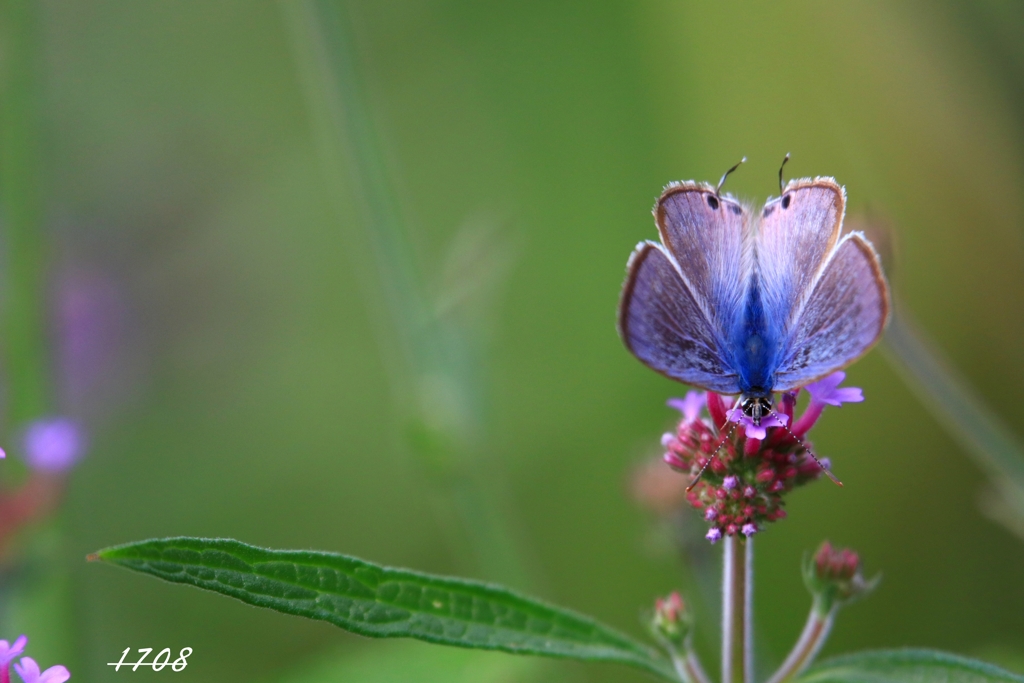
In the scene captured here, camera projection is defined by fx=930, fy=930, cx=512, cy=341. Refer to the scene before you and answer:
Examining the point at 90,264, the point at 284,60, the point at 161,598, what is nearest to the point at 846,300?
the point at 161,598

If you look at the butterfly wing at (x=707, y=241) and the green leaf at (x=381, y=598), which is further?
the butterfly wing at (x=707, y=241)

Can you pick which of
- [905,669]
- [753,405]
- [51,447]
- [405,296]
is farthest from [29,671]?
[405,296]

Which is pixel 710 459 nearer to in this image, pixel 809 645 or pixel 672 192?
pixel 809 645

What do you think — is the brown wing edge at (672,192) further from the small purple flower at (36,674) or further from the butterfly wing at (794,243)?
the small purple flower at (36,674)

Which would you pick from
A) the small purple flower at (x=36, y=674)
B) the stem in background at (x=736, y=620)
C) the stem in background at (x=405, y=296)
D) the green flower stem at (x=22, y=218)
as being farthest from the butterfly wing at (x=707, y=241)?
the green flower stem at (x=22, y=218)

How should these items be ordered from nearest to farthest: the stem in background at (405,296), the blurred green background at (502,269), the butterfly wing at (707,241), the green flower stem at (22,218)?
the butterfly wing at (707,241) < the green flower stem at (22,218) < the stem in background at (405,296) < the blurred green background at (502,269)

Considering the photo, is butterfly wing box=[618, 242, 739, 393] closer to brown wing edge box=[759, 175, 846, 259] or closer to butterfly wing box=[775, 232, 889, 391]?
butterfly wing box=[775, 232, 889, 391]

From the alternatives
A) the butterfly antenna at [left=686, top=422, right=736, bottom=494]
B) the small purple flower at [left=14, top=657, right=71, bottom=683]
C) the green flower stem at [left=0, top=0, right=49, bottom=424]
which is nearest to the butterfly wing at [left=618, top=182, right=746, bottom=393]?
the butterfly antenna at [left=686, top=422, right=736, bottom=494]
